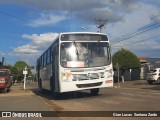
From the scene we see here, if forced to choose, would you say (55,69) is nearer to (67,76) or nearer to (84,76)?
(67,76)

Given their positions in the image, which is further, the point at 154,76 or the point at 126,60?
the point at 126,60

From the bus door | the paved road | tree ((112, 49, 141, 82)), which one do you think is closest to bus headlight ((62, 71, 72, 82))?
the bus door

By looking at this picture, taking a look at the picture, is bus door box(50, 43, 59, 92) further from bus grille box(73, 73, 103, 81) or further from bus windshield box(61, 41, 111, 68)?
bus grille box(73, 73, 103, 81)

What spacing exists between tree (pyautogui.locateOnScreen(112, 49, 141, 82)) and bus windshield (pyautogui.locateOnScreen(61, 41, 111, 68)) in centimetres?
3876

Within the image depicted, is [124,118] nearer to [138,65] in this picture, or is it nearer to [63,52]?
[63,52]

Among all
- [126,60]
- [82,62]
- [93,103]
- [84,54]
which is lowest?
[93,103]

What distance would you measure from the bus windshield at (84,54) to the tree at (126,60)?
3876 centimetres

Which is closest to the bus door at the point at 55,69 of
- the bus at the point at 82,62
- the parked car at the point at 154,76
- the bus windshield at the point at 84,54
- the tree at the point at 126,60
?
the bus at the point at 82,62

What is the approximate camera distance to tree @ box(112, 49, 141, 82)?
59.7 metres

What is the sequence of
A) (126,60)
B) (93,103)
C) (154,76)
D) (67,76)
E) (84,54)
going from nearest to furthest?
(93,103)
(67,76)
(84,54)
(154,76)
(126,60)

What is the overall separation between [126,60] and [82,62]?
40.0 m

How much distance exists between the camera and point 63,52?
20.6 m

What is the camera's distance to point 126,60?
5981 cm

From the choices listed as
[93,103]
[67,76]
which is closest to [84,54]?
[67,76]
